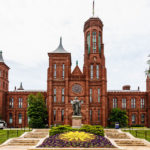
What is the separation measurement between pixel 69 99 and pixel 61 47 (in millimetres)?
14108

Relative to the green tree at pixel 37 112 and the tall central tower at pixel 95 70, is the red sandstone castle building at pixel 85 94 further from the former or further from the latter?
the green tree at pixel 37 112

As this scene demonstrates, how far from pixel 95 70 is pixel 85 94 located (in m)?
6.80

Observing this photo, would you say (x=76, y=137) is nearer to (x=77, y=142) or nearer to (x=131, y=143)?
(x=77, y=142)

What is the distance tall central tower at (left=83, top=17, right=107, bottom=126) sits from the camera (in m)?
54.0

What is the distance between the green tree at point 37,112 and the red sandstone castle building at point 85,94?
5.18 ft

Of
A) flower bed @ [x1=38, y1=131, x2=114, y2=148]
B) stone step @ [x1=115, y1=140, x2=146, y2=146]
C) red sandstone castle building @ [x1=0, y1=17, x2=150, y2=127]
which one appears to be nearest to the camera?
flower bed @ [x1=38, y1=131, x2=114, y2=148]

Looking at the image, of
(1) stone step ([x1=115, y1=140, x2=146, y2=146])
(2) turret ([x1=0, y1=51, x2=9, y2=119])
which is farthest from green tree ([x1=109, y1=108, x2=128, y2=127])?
(1) stone step ([x1=115, y1=140, x2=146, y2=146])

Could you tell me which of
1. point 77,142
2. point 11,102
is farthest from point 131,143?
point 11,102

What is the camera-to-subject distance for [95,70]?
5612 centimetres

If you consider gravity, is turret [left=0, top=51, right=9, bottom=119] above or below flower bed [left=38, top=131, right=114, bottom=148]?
above

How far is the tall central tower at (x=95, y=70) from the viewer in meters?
54.0

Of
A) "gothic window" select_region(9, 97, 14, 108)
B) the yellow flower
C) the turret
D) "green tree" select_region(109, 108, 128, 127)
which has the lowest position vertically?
"green tree" select_region(109, 108, 128, 127)

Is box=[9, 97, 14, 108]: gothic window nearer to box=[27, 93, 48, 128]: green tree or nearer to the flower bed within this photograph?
box=[27, 93, 48, 128]: green tree

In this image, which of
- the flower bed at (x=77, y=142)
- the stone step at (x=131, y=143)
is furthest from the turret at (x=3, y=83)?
the stone step at (x=131, y=143)
